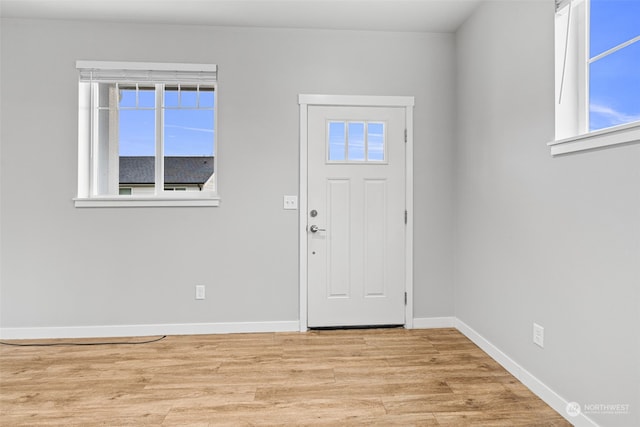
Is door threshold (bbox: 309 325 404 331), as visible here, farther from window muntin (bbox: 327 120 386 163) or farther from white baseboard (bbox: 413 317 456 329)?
window muntin (bbox: 327 120 386 163)

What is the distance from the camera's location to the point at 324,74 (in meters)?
2.99

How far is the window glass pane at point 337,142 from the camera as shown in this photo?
3.01m

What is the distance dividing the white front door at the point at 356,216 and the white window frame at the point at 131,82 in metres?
0.90

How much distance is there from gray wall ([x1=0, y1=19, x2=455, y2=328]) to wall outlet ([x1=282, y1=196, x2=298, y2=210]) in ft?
0.26

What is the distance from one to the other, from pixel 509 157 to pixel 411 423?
171 cm

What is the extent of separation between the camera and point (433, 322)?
10.1ft

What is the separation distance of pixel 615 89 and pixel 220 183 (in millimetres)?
2598

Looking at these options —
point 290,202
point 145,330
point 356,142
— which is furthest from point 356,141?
point 145,330

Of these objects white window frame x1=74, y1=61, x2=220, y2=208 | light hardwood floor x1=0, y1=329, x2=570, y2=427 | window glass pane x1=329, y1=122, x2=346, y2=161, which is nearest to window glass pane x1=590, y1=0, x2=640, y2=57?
window glass pane x1=329, y1=122, x2=346, y2=161

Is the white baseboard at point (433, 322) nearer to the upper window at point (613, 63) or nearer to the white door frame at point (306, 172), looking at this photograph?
the white door frame at point (306, 172)

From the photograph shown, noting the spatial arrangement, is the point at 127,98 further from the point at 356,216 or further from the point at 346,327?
the point at 346,327

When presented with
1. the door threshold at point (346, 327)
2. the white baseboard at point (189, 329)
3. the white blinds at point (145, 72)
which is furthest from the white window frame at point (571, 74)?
the white blinds at point (145, 72)

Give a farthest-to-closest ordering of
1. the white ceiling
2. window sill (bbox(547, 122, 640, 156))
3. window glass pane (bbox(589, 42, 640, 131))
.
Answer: the white ceiling → window glass pane (bbox(589, 42, 640, 131)) → window sill (bbox(547, 122, 640, 156))

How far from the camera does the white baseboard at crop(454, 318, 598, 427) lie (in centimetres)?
168
